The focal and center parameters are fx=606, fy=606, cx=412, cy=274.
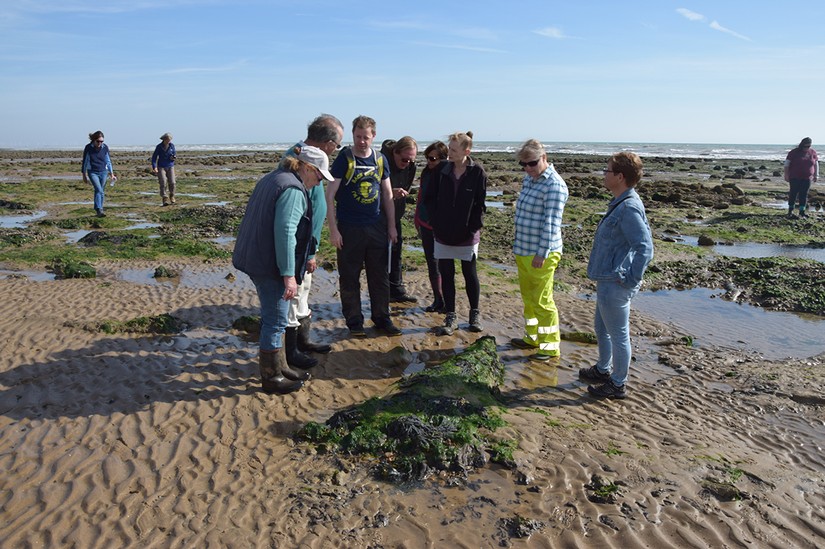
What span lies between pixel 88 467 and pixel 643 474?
3.63 metres

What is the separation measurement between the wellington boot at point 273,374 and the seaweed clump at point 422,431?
0.75 m

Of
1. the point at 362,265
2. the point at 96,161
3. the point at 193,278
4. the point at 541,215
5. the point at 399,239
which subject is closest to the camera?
the point at 541,215

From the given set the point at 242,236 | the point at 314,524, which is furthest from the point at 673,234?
the point at 314,524

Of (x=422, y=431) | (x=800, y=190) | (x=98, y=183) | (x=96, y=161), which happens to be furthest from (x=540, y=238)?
(x=800, y=190)

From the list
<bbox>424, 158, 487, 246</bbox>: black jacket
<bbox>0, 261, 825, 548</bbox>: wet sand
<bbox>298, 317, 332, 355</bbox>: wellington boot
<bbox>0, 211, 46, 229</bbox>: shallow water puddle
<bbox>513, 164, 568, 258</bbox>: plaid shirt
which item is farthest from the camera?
<bbox>0, 211, 46, 229</bbox>: shallow water puddle

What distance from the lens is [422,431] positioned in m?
4.16

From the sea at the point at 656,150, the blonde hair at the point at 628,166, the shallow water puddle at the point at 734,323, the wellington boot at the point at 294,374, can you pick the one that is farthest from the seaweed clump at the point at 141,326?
the sea at the point at 656,150

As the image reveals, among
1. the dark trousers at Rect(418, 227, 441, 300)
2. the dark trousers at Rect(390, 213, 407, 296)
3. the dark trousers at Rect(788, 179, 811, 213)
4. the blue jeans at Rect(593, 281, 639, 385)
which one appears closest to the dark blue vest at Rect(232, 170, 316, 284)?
the blue jeans at Rect(593, 281, 639, 385)

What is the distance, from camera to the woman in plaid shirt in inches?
227

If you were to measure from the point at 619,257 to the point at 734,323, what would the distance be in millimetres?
3715

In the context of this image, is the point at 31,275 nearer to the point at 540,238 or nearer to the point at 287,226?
the point at 287,226

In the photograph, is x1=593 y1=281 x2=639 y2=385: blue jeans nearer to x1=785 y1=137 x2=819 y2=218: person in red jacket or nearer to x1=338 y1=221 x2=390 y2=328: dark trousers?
x1=338 y1=221 x2=390 y2=328: dark trousers

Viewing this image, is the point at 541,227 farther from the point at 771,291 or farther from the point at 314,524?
the point at 771,291

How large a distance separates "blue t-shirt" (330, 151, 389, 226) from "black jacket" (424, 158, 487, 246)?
2.09ft
